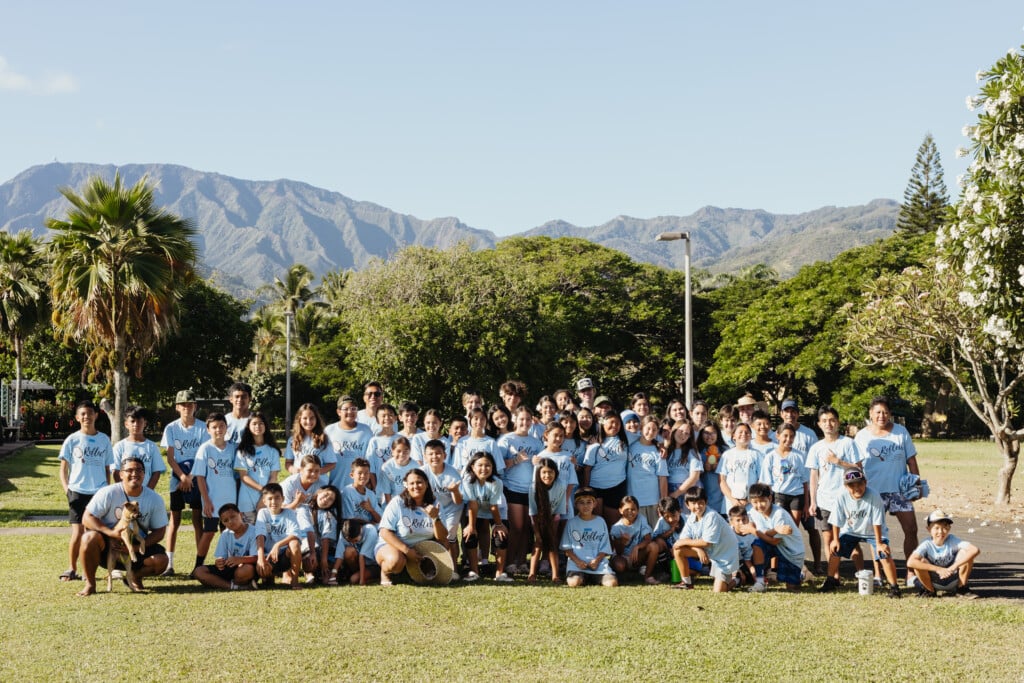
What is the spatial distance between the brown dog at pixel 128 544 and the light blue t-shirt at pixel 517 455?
3.50m

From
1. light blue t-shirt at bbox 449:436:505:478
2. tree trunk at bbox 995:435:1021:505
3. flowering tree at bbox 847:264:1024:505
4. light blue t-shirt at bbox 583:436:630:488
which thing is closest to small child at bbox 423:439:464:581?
light blue t-shirt at bbox 449:436:505:478

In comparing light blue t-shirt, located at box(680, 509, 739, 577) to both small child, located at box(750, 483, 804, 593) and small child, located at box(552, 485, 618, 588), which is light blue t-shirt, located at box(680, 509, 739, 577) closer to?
small child, located at box(750, 483, 804, 593)

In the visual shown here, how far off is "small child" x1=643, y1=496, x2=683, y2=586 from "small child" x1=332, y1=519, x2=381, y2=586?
8.65ft

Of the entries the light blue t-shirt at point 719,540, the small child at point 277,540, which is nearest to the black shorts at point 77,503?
the small child at point 277,540

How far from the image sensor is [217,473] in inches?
365

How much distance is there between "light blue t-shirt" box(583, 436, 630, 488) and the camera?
9773 mm

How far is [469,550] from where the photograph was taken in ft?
30.1

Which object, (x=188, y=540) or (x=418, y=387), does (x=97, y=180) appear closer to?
(x=188, y=540)

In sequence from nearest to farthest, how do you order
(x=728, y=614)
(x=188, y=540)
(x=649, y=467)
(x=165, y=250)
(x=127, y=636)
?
(x=127, y=636), (x=728, y=614), (x=649, y=467), (x=188, y=540), (x=165, y=250)

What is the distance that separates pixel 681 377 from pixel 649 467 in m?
30.1

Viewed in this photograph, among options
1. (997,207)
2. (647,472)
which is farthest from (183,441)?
(997,207)

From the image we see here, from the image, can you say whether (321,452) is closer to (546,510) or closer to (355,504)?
(355,504)

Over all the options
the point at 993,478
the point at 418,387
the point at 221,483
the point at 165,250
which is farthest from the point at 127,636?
the point at 418,387

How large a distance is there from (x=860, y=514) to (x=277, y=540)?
18.1 ft
